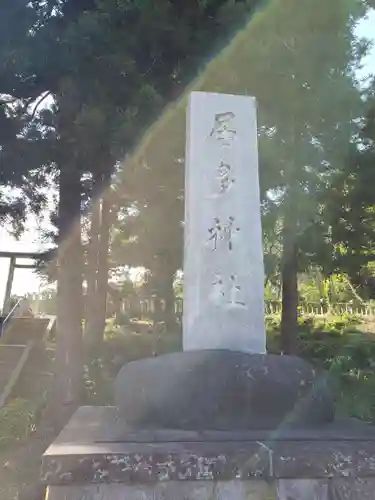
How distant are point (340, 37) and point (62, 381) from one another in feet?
17.5

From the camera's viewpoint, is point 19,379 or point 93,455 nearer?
point 93,455

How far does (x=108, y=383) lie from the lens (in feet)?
25.5

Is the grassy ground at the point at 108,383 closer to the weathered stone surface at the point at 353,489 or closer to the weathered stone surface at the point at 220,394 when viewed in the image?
the weathered stone surface at the point at 220,394

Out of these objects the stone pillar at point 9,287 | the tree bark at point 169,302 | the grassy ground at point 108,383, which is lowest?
the grassy ground at point 108,383

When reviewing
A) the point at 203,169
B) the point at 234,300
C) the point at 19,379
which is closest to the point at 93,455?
the point at 234,300

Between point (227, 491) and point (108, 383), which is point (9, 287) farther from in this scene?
point (227, 491)

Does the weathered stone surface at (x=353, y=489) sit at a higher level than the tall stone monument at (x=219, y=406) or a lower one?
lower

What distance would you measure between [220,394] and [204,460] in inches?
23.9

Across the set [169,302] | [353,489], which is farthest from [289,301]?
[353,489]

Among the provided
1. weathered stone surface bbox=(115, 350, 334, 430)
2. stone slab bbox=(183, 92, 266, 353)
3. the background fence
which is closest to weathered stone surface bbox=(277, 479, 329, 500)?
weathered stone surface bbox=(115, 350, 334, 430)

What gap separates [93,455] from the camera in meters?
2.30

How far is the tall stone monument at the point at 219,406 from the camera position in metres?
2.32

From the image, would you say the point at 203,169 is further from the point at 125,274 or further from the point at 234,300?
the point at 125,274

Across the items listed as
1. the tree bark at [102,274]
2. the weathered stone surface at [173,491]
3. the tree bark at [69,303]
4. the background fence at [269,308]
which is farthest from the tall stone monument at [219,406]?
the background fence at [269,308]
